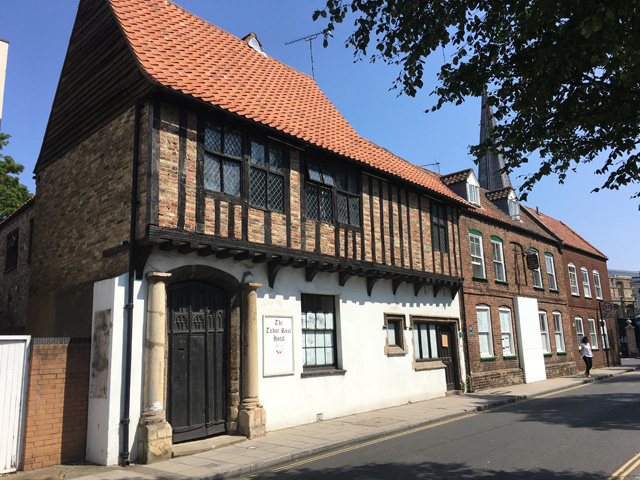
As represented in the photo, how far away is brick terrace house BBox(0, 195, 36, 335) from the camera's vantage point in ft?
44.8

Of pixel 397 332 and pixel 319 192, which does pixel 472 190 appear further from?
pixel 319 192

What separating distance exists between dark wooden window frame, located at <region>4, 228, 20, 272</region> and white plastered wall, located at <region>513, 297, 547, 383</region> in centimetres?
1864

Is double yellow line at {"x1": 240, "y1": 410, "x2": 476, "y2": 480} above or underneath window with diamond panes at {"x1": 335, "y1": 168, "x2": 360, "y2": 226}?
underneath

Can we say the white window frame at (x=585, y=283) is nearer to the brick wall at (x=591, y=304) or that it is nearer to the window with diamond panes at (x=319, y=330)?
the brick wall at (x=591, y=304)

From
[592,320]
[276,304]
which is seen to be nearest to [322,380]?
[276,304]

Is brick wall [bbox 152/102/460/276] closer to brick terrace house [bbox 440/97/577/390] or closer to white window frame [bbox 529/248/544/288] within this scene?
brick terrace house [bbox 440/97/577/390]

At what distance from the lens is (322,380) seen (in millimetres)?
11836

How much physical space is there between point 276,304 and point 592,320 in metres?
24.6

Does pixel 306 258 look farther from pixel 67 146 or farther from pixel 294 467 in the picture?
pixel 67 146

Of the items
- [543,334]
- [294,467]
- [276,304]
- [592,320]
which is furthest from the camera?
[592,320]

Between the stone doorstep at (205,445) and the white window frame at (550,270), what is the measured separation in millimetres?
20003

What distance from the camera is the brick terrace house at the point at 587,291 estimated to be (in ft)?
88.7

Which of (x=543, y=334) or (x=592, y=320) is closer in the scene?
(x=543, y=334)

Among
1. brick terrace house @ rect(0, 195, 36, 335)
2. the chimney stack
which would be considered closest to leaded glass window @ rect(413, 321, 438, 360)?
brick terrace house @ rect(0, 195, 36, 335)
